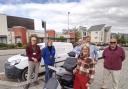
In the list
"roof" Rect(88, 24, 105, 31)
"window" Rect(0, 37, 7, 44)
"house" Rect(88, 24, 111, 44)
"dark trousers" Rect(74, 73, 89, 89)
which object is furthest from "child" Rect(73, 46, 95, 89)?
"roof" Rect(88, 24, 105, 31)

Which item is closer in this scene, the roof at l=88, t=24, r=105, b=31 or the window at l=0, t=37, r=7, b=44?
the window at l=0, t=37, r=7, b=44

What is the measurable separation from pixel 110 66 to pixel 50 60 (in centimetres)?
205

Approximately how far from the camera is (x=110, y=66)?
610cm

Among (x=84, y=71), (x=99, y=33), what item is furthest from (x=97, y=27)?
(x=84, y=71)

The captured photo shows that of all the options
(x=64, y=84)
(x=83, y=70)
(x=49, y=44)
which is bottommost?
(x=64, y=84)

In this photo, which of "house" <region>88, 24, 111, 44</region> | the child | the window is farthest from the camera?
"house" <region>88, 24, 111, 44</region>

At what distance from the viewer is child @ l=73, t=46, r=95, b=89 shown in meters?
4.60

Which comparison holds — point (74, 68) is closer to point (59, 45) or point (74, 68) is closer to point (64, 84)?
point (64, 84)

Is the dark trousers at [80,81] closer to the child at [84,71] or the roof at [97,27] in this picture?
the child at [84,71]

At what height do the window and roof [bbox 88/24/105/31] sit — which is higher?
roof [bbox 88/24/105/31]

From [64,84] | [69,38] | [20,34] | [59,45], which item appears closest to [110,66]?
[64,84]

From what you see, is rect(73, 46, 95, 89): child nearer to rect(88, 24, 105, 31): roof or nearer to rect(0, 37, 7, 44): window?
rect(0, 37, 7, 44): window

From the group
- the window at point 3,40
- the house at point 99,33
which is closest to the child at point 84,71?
the window at point 3,40

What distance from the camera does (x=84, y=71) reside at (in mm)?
4656
